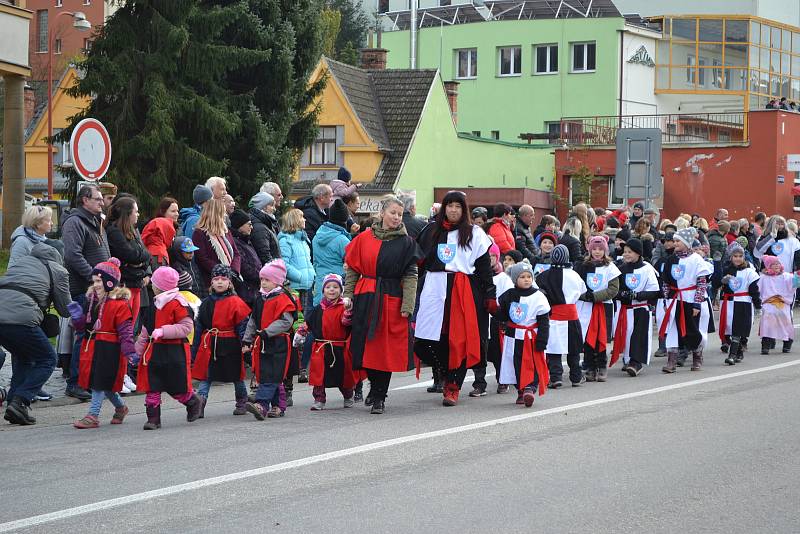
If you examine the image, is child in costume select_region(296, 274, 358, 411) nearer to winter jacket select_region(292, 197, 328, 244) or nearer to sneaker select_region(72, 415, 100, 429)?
sneaker select_region(72, 415, 100, 429)

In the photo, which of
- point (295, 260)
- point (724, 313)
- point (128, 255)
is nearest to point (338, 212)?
point (295, 260)

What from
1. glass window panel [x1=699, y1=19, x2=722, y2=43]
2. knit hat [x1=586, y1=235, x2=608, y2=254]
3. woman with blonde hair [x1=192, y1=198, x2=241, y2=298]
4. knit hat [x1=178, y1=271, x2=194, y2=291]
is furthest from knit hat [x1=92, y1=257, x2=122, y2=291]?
glass window panel [x1=699, y1=19, x2=722, y2=43]

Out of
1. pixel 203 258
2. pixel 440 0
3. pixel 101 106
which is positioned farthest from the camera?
pixel 440 0

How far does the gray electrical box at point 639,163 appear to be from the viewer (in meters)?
27.4

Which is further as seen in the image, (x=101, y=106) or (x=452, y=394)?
(x=101, y=106)

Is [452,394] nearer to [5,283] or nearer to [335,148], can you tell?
[5,283]

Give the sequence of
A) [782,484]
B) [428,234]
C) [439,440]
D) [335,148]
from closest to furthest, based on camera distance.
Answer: [782,484] < [439,440] < [428,234] < [335,148]

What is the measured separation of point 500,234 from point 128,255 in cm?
493

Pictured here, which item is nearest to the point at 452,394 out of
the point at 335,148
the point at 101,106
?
the point at 101,106

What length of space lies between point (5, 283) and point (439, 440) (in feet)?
14.1

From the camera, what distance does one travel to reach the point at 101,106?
83.2 ft

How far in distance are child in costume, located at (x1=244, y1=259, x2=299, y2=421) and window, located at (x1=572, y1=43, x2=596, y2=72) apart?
47938mm

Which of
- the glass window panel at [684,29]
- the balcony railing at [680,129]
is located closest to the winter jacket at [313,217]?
the balcony railing at [680,129]

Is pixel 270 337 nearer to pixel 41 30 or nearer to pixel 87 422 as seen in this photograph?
pixel 87 422
